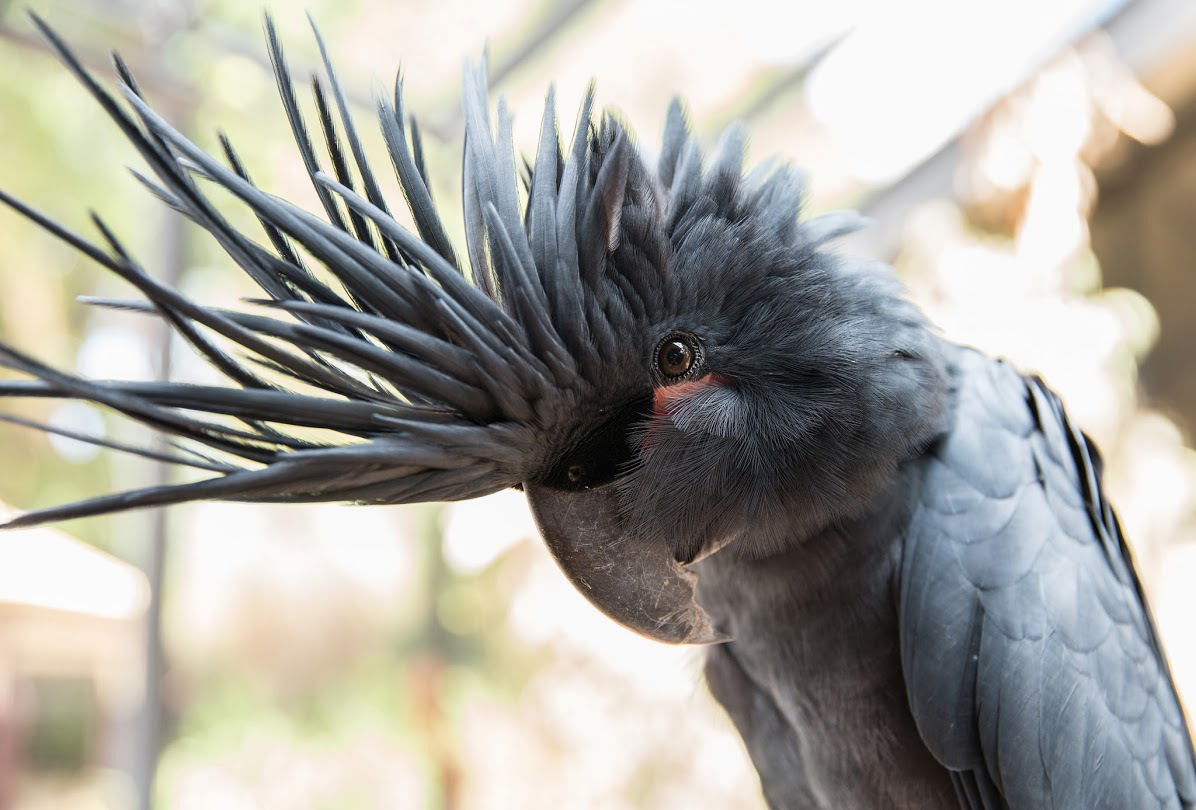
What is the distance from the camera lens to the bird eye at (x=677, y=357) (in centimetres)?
153

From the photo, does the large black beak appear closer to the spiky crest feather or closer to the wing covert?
the spiky crest feather

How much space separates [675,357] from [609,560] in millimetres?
347

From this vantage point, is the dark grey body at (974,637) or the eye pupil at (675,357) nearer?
the eye pupil at (675,357)

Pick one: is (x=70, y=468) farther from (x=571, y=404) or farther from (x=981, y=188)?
(x=981, y=188)

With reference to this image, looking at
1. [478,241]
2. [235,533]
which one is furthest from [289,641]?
[478,241]

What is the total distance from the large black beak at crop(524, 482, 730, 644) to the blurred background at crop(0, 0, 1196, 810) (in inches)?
91.0

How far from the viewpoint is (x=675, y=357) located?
154 cm

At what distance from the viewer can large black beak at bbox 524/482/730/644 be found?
153 centimetres

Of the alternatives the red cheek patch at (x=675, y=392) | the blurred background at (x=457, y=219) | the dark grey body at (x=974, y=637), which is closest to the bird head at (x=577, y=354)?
the red cheek patch at (x=675, y=392)

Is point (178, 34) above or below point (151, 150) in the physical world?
above

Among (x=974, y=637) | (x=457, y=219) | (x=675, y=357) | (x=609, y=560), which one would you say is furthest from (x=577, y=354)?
(x=457, y=219)

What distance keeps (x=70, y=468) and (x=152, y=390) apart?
3663 mm

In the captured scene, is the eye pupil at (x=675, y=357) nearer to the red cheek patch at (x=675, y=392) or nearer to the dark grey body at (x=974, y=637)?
the red cheek patch at (x=675, y=392)

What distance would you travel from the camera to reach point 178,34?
4332mm
